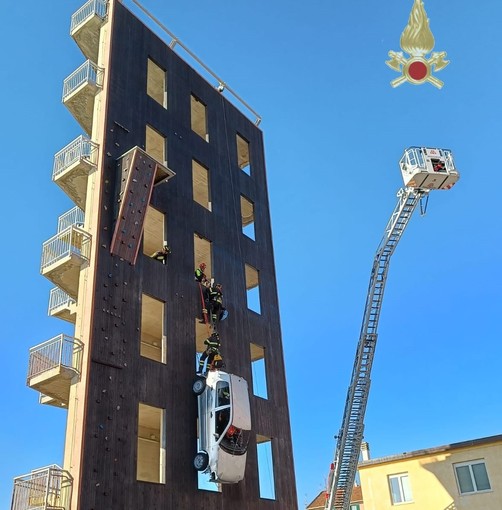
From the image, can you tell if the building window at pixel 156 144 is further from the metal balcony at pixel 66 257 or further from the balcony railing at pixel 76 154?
the metal balcony at pixel 66 257

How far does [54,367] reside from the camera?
17703 mm

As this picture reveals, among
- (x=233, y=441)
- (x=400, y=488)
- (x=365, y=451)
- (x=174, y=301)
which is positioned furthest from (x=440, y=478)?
(x=174, y=301)

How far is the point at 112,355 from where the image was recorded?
18750 millimetres

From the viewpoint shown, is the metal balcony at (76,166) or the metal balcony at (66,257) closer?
the metal balcony at (66,257)

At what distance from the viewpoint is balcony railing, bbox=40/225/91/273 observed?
2000 cm

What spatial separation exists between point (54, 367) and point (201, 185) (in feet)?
42.8

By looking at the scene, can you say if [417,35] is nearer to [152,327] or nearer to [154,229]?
[154,229]

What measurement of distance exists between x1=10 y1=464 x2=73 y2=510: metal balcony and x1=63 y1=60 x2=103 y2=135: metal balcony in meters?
15.0

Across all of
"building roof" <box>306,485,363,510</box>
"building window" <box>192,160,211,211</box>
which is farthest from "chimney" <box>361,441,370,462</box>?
"building window" <box>192,160,211,211</box>

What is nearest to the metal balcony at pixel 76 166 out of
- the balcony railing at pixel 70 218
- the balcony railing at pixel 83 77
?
the balcony railing at pixel 70 218

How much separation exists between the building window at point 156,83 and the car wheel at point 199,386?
13.2 m

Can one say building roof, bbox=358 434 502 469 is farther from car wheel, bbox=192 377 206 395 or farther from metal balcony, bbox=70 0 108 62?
metal balcony, bbox=70 0 108 62

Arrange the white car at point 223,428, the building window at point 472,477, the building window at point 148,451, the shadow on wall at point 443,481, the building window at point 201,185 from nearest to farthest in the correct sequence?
the white car at point 223,428 < the building window at point 148,451 < the building window at point 201,185 < the building window at point 472,477 < the shadow on wall at point 443,481

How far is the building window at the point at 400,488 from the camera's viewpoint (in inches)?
1348
